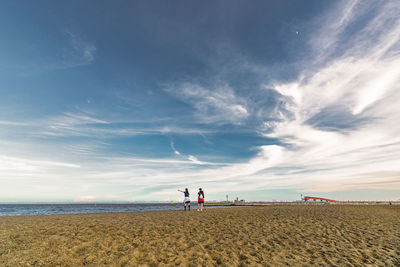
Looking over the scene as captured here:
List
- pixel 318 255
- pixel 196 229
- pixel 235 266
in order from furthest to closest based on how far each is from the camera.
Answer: pixel 196 229 → pixel 318 255 → pixel 235 266

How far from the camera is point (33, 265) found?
7379 millimetres

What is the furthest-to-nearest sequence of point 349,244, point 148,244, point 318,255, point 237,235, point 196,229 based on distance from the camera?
point 196,229 < point 237,235 < point 349,244 < point 148,244 < point 318,255

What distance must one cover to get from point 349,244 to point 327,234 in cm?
196

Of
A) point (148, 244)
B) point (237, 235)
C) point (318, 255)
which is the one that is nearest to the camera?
point (318, 255)

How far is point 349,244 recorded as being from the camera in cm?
1044

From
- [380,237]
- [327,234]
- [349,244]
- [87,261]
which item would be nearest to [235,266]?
[87,261]

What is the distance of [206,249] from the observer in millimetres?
9062

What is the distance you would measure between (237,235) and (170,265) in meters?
5.40

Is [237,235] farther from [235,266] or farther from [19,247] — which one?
[19,247]

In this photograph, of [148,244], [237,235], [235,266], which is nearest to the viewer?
[235,266]

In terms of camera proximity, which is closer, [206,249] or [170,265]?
[170,265]

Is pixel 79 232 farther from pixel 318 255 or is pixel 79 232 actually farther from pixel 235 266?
pixel 318 255

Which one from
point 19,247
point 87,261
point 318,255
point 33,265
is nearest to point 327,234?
point 318,255

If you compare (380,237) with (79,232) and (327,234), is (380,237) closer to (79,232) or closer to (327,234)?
(327,234)
